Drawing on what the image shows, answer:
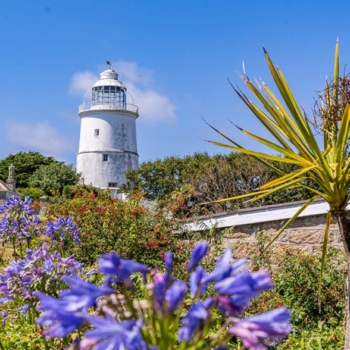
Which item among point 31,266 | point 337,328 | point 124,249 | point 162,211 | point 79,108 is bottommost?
point 337,328

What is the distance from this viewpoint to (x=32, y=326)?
480cm

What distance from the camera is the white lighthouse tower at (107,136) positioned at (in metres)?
40.8

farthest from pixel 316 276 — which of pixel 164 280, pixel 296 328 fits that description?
pixel 164 280

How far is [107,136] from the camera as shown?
40.8 m

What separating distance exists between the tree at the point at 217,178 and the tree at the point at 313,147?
1202 centimetres

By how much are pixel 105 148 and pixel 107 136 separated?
88 centimetres

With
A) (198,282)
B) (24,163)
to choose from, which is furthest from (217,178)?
(24,163)

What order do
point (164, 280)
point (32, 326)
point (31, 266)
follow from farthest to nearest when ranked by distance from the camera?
point (32, 326), point (31, 266), point (164, 280)

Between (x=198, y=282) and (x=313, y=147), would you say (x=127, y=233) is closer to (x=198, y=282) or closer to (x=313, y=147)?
(x=313, y=147)

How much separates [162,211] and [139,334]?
740cm

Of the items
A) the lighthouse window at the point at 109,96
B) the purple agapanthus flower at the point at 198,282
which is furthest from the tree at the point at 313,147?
the lighthouse window at the point at 109,96

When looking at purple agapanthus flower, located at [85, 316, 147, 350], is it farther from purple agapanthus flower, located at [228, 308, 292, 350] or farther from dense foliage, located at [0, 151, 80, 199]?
dense foliage, located at [0, 151, 80, 199]

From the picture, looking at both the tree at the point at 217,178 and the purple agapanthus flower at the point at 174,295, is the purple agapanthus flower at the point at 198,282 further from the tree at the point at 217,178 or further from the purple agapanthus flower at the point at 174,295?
the tree at the point at 217,178

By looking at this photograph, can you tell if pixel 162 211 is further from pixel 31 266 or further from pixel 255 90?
pixel 31 266
